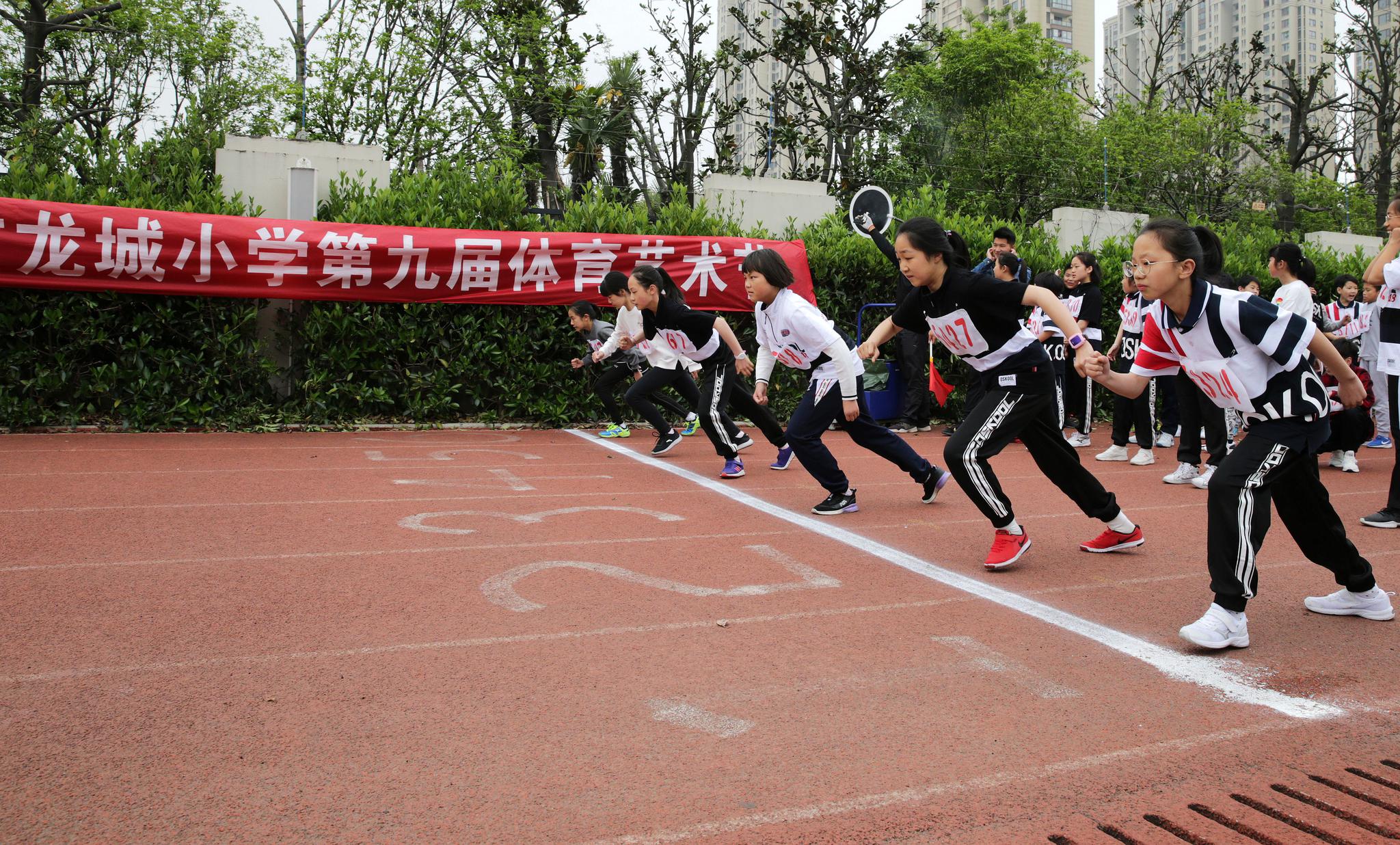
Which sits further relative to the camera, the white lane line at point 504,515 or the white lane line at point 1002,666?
the white lane line at point 504,515

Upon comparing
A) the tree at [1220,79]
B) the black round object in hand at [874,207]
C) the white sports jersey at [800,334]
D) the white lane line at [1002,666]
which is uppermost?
the tree at [1220,79]

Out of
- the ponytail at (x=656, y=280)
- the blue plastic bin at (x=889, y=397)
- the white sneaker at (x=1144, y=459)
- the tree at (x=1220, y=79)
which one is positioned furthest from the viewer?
the tree at (x=1220, y=79)

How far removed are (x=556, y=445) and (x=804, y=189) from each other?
212 inches

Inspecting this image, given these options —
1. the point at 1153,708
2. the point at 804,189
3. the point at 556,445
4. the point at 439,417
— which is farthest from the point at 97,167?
the point at 1153,708

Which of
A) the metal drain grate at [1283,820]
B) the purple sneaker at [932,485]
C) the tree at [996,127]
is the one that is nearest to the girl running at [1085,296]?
the purple sneaker at [932,485]

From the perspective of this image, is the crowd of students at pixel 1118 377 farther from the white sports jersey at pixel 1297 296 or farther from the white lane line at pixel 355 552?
the white lane line at pixel 355 552

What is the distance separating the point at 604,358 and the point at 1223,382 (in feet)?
26.1

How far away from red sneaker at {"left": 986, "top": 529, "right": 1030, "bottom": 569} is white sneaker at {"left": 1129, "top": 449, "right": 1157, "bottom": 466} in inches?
183

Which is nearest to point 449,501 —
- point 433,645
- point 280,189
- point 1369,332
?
point 433,645

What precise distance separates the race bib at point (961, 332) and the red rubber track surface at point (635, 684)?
1136 millimetres

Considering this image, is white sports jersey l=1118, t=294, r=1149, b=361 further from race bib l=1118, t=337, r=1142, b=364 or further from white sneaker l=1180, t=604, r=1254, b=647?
white sneaker l=1180, t=604, r=1254, b=647

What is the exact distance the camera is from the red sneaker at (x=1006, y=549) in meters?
5.46

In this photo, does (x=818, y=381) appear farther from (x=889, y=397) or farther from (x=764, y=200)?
(x=764, y=200)

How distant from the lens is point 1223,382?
4.21 meters
